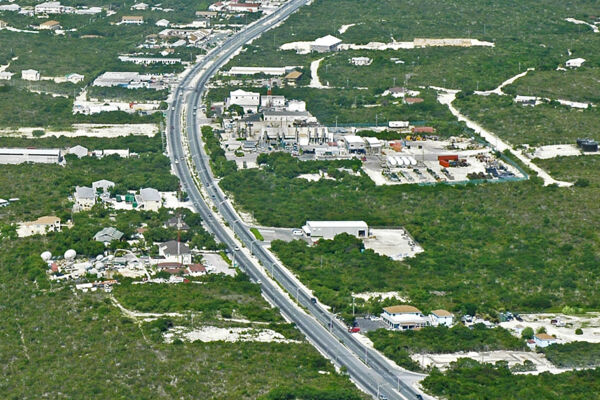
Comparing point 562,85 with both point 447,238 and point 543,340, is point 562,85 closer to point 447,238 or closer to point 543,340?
point 447,238

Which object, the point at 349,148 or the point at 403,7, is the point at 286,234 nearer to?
the point at 349,148

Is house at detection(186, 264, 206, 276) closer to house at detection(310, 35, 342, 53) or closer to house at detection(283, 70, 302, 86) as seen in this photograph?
house at detection(283, 70, 302, 86)

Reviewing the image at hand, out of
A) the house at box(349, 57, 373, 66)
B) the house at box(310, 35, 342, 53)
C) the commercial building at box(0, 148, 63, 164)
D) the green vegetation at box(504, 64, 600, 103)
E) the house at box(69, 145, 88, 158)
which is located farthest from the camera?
the house at box(310, 35, 342, 53)

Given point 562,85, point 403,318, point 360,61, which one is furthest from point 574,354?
point 360,61

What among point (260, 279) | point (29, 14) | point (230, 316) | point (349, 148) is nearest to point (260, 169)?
point (349, 148)

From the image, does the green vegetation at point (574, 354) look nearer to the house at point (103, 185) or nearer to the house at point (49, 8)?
the house at point (103, 185)

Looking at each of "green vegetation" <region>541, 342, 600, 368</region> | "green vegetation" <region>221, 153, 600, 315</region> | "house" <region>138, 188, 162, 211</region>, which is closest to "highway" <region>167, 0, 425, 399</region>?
"green vegetation" <region>221, 153, 600, 315</region>

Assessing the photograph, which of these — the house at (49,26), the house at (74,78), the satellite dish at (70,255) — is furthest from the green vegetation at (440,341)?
the house at (49,26)
